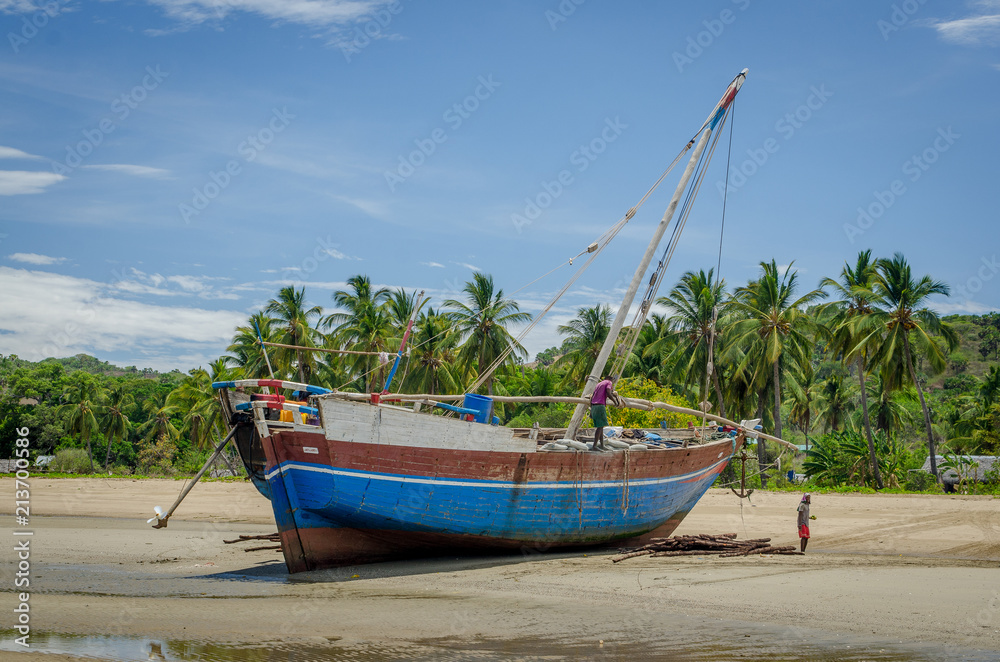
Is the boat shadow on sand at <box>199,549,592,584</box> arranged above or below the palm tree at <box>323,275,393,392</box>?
below

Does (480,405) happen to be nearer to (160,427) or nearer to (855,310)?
(855,310)

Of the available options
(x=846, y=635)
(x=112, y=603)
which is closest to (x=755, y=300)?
(x=846, y=635)

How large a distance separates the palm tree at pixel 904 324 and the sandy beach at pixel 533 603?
15.2 metres

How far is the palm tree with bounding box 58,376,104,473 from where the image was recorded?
49.7 m

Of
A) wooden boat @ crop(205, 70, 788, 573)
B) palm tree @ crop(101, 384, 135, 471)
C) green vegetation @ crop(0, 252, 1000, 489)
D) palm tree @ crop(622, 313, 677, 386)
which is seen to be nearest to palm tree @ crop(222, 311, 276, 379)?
green vegetation @ crop(0, 252, 1000, 489)

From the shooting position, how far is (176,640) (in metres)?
8.86

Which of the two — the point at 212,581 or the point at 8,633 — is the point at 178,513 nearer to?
the point at 212,581

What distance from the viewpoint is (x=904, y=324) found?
104 feet

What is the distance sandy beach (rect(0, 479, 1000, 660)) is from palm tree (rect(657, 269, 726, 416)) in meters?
20.1

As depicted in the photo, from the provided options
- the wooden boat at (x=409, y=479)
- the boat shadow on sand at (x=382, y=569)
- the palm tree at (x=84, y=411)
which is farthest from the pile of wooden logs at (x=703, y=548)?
the palm tree at (x=84, y=411)

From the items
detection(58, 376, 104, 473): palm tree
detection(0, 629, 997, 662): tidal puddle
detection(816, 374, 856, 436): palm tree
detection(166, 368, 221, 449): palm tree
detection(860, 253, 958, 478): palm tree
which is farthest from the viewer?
detection(816, 374, 856, 436): palm tree

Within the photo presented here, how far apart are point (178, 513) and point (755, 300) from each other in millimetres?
27385

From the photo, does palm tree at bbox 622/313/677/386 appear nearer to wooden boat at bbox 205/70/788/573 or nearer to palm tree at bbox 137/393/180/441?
wooden boat at bbox 205/70/788/573

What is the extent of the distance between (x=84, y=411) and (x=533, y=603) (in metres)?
47.9
